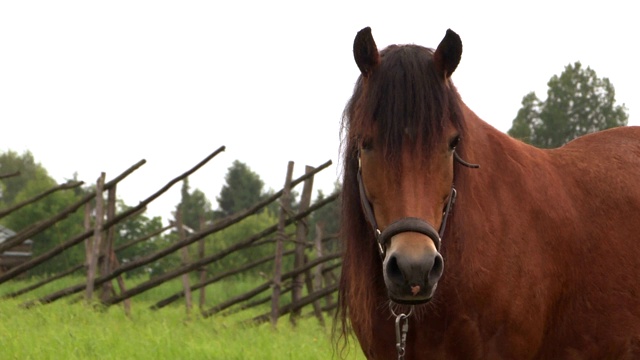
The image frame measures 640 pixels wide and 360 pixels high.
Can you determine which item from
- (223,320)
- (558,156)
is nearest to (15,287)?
(223,320)

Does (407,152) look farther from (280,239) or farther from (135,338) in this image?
(280,239)

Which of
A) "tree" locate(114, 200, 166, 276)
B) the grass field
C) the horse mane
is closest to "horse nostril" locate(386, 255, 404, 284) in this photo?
the horse mane

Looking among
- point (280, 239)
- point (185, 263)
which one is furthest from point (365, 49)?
point (185, 263)

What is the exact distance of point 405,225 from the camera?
3.17 m

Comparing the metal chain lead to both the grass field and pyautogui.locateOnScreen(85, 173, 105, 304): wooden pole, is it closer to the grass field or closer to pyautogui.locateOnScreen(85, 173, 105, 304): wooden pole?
the grass field

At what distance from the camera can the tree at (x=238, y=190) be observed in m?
69.0

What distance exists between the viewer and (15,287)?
1794cm

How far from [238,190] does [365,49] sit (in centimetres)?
6612

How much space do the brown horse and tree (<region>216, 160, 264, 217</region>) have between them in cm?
6463

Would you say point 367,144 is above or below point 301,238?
below

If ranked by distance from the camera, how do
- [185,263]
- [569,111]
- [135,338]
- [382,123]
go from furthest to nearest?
[569,111], [185,263], [135,338], [382,123]

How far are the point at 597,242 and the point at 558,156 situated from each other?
1.76 feet

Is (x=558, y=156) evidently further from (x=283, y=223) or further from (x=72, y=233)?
(x=72, y=233)

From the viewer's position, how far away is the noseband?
3168 millimetres
